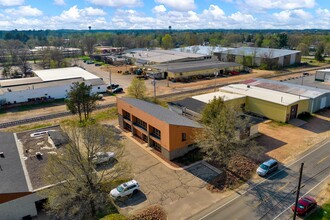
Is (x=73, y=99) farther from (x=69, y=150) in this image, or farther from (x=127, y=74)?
(x=127, y=74)

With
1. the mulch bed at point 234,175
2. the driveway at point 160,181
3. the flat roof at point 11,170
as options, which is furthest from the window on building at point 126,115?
the mulch bed at point 234,175

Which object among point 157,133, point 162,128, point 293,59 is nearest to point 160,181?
point 162,128

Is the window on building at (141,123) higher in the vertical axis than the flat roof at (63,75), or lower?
lower

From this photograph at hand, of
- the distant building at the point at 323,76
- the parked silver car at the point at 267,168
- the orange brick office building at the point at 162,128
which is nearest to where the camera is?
the parked silver car at the point at 267,168

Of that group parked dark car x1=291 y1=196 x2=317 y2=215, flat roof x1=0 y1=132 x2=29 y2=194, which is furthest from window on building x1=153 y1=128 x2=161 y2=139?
parked dark car x1=291 y1=196 x2=317 y2=215

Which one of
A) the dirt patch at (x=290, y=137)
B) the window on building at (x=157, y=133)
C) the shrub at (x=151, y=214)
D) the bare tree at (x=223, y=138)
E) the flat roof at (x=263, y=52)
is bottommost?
the shrub at (x=151, y=214)

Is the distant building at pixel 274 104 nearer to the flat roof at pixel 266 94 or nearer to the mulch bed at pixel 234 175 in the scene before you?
the flat roof at pixel 266 94

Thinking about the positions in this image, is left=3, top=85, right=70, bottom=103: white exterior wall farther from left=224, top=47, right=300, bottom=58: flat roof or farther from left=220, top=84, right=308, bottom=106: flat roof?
left=224, top=47, right=300, bottom=58: flat roof

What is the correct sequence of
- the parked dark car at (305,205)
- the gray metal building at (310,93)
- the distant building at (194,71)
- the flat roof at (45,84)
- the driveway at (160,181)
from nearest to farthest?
the parked dark car at (305,205) → the driveway at (160,181) → the gray metal building at (310,93) → the flat roof at (45,84) → the distant building at (194,71)
